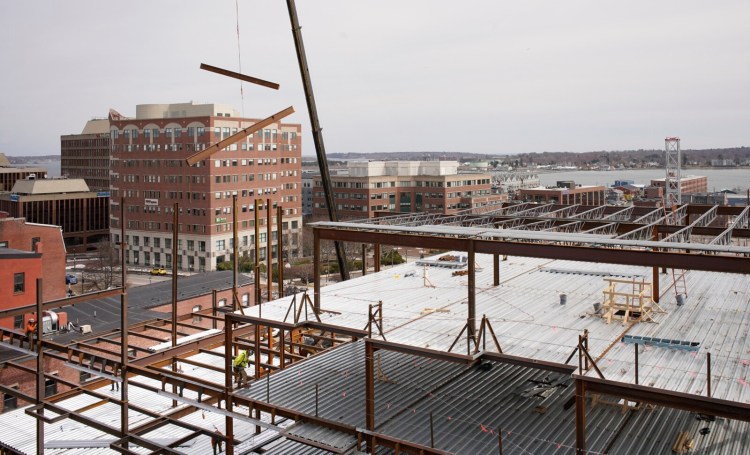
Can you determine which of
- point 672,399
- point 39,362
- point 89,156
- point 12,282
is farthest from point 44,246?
point 89,156

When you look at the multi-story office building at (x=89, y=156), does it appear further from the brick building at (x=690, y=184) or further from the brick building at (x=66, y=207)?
the brick building at (x=690, y=184)

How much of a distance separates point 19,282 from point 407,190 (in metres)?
79.1

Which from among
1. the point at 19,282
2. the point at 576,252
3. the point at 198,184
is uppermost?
the point at 198,184

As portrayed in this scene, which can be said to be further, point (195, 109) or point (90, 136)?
point (90, 136)

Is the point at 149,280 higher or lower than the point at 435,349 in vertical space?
lower

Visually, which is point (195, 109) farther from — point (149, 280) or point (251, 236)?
point (149, 280)

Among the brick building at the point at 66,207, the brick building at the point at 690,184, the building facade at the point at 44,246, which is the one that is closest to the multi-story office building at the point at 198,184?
the brick building at the point at 66,207

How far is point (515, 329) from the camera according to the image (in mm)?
17672

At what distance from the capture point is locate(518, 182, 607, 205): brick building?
93581mm

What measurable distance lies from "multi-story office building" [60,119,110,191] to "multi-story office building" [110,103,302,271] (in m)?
41.8

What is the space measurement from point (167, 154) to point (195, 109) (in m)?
16.9

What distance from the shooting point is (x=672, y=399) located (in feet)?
39.3

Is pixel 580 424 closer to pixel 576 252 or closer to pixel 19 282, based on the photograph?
pixel 576 252

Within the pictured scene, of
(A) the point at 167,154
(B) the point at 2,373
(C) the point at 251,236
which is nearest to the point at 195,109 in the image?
(A) the point at 167,154
